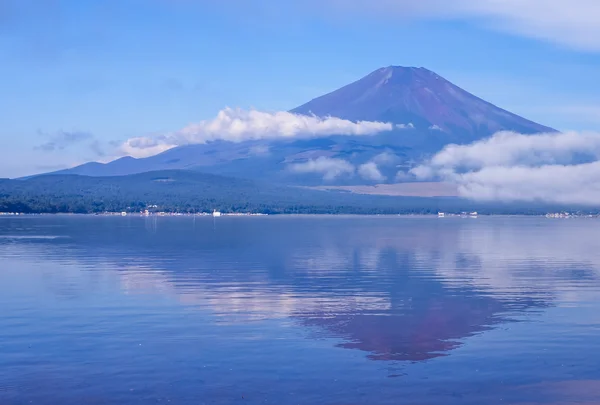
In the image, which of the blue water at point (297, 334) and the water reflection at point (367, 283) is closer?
the blue water at point (297, 334)

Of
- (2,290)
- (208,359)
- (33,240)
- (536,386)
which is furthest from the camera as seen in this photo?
(33,240)

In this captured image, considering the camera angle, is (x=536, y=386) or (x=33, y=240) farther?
(x=33, y=240)

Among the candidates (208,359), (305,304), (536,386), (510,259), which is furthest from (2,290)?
(510,259)

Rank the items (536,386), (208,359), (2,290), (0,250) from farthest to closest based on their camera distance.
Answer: (0,250), (2,290), (208,359), (536,386)

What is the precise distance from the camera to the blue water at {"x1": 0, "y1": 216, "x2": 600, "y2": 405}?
18641 millimetres

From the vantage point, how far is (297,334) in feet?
81.0

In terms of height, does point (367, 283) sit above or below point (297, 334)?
above

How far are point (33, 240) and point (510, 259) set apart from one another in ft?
146

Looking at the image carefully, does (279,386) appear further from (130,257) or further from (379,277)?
(130,257)

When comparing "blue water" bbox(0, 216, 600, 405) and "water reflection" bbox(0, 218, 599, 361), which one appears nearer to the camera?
"blue water" bbox(0, 216, 600, 405)

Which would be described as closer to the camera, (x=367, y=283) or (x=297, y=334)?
(x=297, y=334)

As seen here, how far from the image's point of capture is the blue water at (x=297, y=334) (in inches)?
734

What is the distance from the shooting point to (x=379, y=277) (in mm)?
41594

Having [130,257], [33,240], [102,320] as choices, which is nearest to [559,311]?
[102,320]
